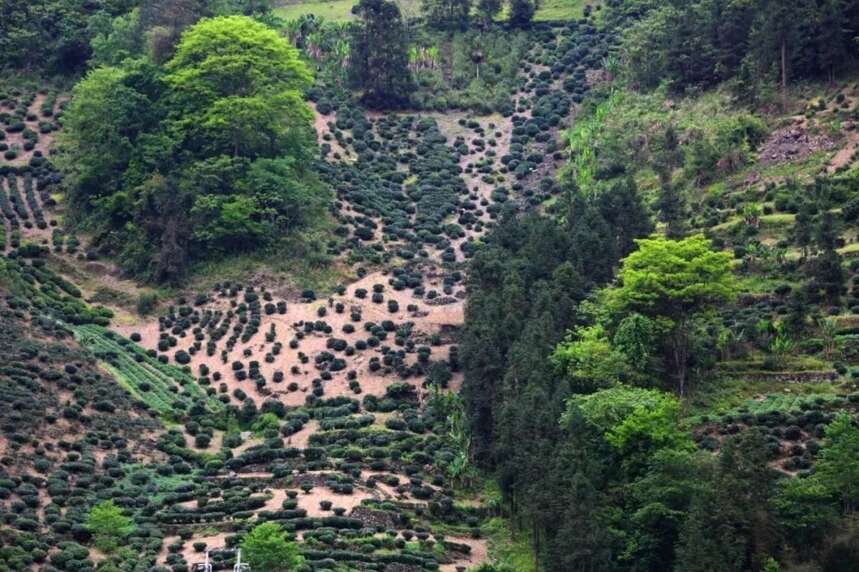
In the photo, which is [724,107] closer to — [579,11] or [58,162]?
[579,11]

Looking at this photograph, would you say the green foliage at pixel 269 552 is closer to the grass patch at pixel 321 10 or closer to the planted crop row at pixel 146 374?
the planted crop row at pixel 146 374

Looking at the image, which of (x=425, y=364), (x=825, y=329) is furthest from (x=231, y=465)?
(x=825, y=329)

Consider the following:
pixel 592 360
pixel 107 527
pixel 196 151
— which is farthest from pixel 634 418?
pixel 196 151

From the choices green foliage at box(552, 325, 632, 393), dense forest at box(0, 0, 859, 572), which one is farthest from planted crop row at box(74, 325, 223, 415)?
green foliage at box(552, 325, 632, 393)

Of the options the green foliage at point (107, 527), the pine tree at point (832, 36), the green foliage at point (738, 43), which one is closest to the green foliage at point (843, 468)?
the green foliage at point (107, 527)

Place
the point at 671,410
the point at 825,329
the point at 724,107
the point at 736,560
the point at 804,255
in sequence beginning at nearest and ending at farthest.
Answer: the point at 736,560, the point at 671,410, the point at 825,329, the point at 804,255, the point at 724,107

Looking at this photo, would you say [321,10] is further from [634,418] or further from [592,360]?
[634,418]

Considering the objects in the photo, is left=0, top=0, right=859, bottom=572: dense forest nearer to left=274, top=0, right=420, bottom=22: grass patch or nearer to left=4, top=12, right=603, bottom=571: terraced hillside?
left=4, top=12, right=603, bottom=571: terraced hillside
